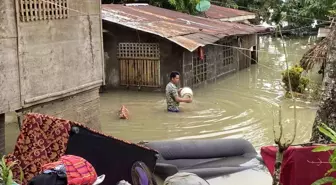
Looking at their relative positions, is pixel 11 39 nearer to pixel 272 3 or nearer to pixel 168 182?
pixel 168 182

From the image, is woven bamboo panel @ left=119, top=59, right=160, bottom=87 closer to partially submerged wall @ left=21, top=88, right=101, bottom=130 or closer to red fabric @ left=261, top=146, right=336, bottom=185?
partially submerged wall @ left=21, top=88, right=101, bottom=130

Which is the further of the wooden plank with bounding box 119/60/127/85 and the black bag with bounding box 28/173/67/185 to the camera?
the wooden plank with bounding box 119/60/127/85

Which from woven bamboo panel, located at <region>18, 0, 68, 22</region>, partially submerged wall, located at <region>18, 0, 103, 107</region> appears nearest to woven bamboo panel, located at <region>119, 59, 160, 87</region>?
partially submerged wall, located at <region>18, 0, 103, 107</region>

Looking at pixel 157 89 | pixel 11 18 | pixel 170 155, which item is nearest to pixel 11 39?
pixel 11 18

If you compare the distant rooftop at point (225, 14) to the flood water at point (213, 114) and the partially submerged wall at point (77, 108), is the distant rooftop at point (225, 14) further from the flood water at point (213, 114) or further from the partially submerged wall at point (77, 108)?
the partially submerged wall at point (77, 108)

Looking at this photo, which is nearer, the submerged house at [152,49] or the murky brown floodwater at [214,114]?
the murky brown floodwater at [214,114]

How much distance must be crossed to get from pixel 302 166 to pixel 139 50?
11.8 metres

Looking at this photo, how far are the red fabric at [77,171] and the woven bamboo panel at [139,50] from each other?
40.6 ft

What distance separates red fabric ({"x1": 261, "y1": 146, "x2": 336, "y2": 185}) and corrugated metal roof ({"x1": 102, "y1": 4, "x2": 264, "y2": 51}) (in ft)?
31.8

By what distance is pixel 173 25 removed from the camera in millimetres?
17234

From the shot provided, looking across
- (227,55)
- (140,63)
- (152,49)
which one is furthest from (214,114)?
(227,55)

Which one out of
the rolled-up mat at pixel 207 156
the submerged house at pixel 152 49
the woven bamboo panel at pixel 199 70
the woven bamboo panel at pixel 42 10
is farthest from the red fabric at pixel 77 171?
the woven bamboo panel at pixel 199 70

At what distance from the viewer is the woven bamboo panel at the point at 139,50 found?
16250 mm

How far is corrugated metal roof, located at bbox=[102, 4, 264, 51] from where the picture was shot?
15.3 m
